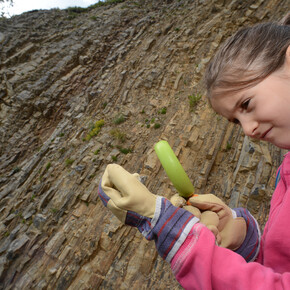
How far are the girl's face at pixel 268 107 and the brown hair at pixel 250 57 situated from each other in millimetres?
56

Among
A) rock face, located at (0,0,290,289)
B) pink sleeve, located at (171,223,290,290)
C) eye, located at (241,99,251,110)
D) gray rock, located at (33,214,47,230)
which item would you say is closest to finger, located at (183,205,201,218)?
pink sleeve, located at (171,223,290,290)

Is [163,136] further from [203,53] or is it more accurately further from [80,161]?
[203,53]

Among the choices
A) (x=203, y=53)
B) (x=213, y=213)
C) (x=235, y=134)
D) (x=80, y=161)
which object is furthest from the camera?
(x=203, y=53)

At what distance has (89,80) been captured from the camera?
34.2 ft

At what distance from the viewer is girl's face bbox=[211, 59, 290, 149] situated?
4.17 ft

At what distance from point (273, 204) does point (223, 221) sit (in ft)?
1.52

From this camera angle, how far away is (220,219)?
1867 mm

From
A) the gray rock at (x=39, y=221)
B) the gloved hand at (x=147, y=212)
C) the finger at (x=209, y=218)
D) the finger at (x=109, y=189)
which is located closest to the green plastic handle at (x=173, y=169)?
the finger at (x=209, y=218)

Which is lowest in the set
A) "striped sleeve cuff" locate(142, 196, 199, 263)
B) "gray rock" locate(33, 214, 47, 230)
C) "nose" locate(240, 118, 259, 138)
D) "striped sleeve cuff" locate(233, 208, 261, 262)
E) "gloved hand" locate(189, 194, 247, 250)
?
"gray rock" locate(33, 214, 47, 230)

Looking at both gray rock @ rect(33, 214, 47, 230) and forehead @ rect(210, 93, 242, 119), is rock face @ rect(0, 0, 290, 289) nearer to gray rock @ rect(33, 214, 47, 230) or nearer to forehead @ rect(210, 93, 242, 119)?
gray rock @ rect(33, 214, 47, 230)

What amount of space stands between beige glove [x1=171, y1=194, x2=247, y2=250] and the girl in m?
0.21

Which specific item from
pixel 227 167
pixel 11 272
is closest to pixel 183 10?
pixel 227 167

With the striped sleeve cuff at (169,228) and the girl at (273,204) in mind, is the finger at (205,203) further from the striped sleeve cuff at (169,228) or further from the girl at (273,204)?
the striped sleeve cuff at (169,228)

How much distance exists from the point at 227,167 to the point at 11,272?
5.77 metres
